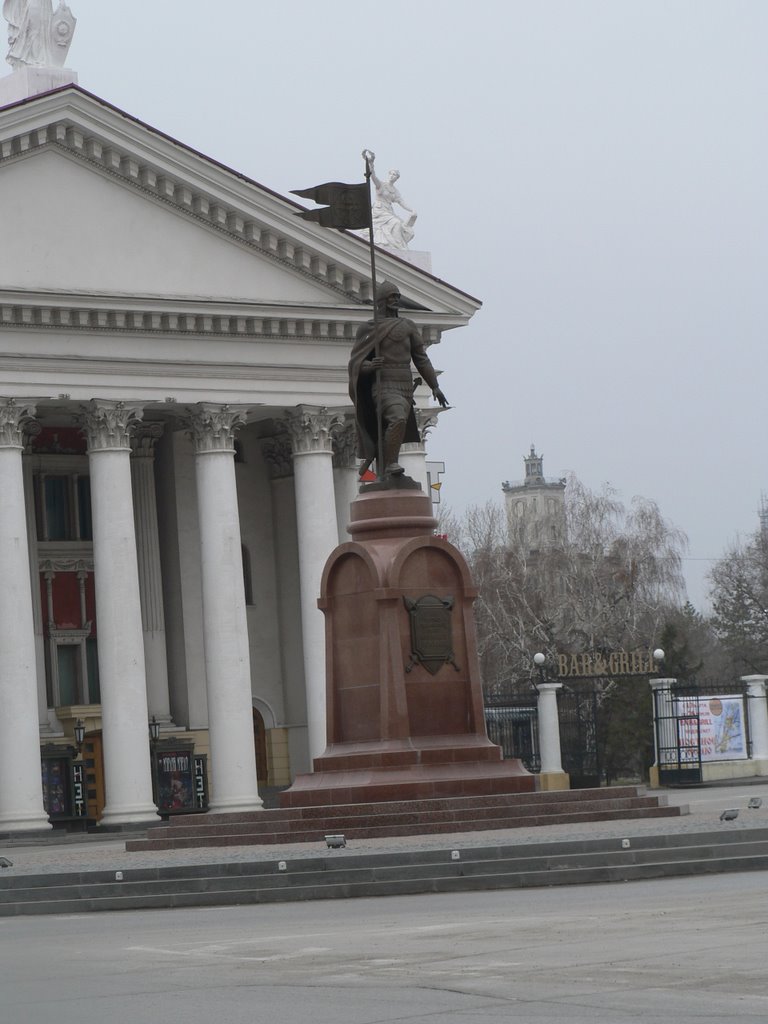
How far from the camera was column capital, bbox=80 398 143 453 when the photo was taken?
4325 centimetres

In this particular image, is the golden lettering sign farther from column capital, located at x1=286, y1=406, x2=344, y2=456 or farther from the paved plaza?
the paved plaza

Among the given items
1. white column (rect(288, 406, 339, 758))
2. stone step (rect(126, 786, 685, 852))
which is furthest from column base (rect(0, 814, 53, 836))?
stone step (rect(126, 786, 685, 852))

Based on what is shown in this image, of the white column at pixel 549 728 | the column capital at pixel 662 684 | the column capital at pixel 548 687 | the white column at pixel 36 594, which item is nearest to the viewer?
the white column at pixel 36 594

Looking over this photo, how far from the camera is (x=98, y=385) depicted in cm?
4316

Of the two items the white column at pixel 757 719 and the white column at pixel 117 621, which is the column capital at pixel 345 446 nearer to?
the white column at pixel 117 621

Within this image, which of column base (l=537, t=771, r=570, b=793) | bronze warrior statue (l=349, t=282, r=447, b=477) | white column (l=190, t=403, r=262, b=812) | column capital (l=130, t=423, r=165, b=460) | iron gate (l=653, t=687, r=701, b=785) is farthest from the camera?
iron gate (l=653, t=687, r=701, b=785)

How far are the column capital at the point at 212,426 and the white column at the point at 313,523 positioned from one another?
5.63 ft

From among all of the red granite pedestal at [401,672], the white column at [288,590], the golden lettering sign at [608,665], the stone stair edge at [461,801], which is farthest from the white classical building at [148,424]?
the red granite pedestal at [401,672]

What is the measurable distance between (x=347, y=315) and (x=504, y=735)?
11.5m

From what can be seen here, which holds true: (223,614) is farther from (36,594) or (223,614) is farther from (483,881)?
(483,881)

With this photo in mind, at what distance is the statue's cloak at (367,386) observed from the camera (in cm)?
2456

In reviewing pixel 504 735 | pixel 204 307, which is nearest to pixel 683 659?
pixel 504 735

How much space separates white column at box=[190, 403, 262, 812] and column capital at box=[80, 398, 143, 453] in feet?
6.29

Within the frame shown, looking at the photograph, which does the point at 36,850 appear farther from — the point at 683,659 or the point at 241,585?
the point at 683,659
